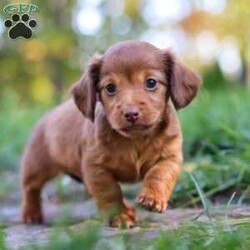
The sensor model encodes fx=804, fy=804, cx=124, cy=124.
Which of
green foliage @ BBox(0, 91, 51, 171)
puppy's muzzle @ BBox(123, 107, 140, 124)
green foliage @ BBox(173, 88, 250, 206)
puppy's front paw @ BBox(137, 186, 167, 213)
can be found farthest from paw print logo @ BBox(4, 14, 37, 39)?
green foliage @ BBox(0, 91, 51, 171)

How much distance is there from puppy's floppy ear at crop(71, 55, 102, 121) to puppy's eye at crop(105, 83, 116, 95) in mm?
147

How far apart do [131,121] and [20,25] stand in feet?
3.27

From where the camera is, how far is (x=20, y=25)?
163 inches

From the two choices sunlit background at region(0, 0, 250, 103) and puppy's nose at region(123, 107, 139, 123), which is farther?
sunlit background at region(0, 0, 250, 103)

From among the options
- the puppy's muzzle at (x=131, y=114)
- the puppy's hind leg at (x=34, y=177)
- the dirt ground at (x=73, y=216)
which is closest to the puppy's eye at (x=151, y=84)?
the puppy's muzzle at (x=131, y=114)

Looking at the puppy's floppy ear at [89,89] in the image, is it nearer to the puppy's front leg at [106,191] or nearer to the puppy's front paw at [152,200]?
the puppy's front leg at [106,191]

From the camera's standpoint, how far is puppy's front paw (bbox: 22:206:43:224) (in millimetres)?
4679

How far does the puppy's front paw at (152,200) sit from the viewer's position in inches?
134

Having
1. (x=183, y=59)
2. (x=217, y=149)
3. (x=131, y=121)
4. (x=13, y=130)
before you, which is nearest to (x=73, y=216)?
(x=131, y=121)

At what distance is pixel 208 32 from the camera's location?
21.5 meters

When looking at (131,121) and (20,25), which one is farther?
(20,25)

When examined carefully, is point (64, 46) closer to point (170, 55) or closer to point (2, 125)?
point (2, 125)

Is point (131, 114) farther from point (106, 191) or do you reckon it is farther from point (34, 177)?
point (34, 177)

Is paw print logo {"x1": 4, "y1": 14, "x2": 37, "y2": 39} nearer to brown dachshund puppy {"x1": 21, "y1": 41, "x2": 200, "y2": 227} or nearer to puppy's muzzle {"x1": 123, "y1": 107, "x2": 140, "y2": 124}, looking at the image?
brown dachshund puppy {"x1": 21, "y1": 41, "x2": 200, "y2": 227}
